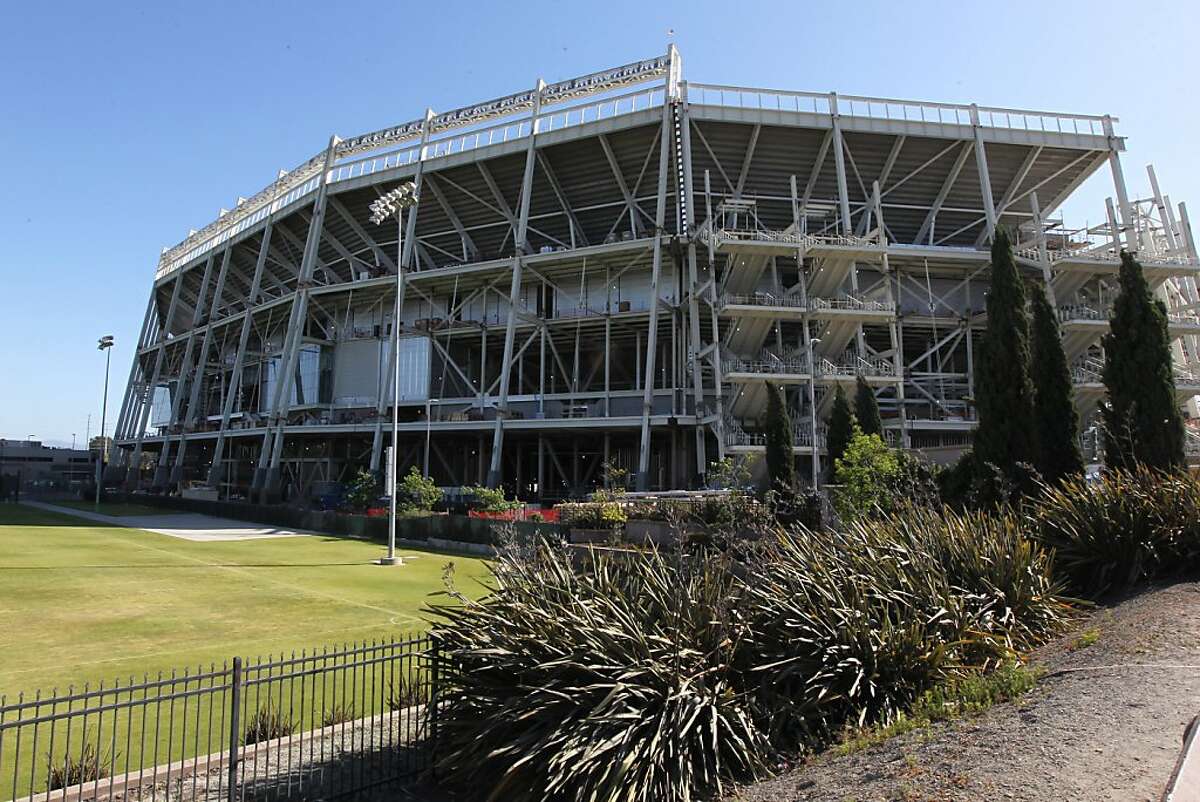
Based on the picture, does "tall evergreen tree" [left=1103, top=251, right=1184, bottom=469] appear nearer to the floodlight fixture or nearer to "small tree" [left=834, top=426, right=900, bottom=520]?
"small tree" [left=834, top=426, right=900, bottom=520]

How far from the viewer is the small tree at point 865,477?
16.0 metres

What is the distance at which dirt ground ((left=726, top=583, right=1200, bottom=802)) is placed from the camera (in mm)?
4605

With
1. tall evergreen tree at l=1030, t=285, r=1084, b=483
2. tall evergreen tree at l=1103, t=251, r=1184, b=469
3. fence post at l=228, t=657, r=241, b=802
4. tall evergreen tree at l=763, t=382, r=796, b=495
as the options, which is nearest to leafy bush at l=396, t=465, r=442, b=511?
tall evergreen tree at l=763, t=382, r=796, b=495

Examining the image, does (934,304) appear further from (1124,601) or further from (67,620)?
(67,620)

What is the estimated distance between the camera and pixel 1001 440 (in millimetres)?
16391

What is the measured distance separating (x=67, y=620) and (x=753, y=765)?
13147mm

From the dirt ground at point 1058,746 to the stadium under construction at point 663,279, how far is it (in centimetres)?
2208

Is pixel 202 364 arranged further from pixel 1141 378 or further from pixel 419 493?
pixel 1141 378

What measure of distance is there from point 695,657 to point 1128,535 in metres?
6.51

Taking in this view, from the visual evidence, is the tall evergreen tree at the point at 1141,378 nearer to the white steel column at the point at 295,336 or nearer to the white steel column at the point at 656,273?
the white steel column at the point at 656,273

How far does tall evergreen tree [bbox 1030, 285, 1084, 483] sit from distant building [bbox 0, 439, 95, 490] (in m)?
80.7

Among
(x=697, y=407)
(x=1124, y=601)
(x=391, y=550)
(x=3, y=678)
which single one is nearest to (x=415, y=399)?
(x=697, y=407)

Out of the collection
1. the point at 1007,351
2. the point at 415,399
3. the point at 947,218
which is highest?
the point at 947,218

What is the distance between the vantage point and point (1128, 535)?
30.2 feet
